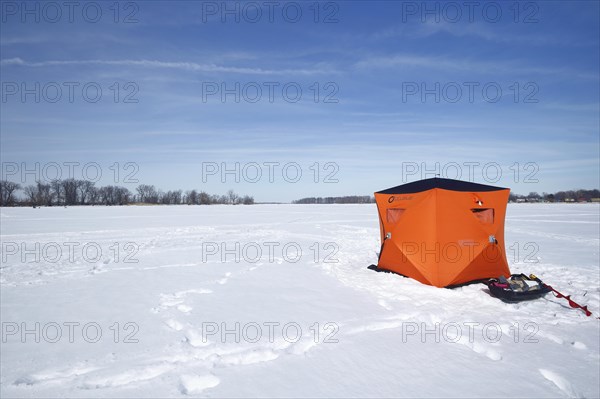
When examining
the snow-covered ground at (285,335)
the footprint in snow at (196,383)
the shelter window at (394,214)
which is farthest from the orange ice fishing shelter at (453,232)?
the footprint in snow at (196,383)

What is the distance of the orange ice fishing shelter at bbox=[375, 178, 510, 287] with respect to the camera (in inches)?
259

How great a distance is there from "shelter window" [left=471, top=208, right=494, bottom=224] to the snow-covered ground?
1418 millimetres

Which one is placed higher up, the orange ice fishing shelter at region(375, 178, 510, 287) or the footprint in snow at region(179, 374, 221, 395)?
the orange ice fishing shelter at region(375, 178, 510, 287)

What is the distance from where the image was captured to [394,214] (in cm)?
773

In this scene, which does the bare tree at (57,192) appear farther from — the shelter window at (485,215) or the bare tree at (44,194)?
the shelter window at (485,215)

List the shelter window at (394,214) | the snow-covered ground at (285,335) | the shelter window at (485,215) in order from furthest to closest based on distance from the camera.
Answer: the shelter window at (394,214), the shelter window at (485,215), the snow-covered ground at (285,335)

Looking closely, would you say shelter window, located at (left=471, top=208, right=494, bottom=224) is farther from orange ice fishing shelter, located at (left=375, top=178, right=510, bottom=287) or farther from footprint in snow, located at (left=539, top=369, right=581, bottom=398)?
footprint in snow, located at (left=539, top=369, right=581, bottom=398)

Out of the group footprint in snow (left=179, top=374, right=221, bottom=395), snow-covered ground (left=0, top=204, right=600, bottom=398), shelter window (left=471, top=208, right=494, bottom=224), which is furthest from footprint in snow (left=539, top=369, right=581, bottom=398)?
shelter window (left=471, top=208, right=494, bottom=224)

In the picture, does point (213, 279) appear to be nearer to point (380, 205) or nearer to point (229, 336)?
point (229, 336)

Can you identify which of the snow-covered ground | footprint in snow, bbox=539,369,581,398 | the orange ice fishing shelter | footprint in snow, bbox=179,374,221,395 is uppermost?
the orange ice fishing shelter

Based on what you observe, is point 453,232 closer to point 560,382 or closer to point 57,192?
point 560,382

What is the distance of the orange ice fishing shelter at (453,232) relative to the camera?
6.58 m

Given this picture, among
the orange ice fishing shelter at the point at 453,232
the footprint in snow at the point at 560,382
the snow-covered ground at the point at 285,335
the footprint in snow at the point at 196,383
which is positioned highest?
the orange ice fishing shelter at the point at 453,232

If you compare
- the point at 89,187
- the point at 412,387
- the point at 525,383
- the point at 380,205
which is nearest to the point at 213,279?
the point at 380,205
